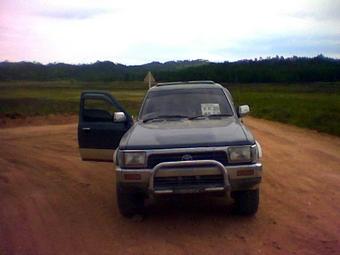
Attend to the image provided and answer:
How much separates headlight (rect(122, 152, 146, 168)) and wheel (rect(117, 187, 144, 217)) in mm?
543

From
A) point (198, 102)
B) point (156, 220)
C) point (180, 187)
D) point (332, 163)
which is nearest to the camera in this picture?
point (180, 187)

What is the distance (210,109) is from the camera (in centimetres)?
746

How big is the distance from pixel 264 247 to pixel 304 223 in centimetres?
109

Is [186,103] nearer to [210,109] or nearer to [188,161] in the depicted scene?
[210,109]

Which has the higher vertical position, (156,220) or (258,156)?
(258,156)

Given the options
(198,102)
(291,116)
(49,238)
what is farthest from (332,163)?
(291,116)

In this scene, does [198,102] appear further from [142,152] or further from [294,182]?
[294,182]

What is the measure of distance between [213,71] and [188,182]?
109 m

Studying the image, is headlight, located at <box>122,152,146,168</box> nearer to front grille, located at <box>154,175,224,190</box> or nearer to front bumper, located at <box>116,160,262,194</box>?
front bumper, located at <box>116,160,262,194</box>

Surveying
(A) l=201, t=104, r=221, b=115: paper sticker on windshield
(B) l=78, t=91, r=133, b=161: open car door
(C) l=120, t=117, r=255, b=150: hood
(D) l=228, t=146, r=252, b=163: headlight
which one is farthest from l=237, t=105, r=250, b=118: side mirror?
(B) l=78, t=91, r=133, b=161: open car door

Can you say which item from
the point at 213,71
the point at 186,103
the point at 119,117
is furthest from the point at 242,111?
the point at 213,71

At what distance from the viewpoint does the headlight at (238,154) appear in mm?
6043

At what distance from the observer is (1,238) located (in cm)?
611

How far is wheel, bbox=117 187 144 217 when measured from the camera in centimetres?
664
